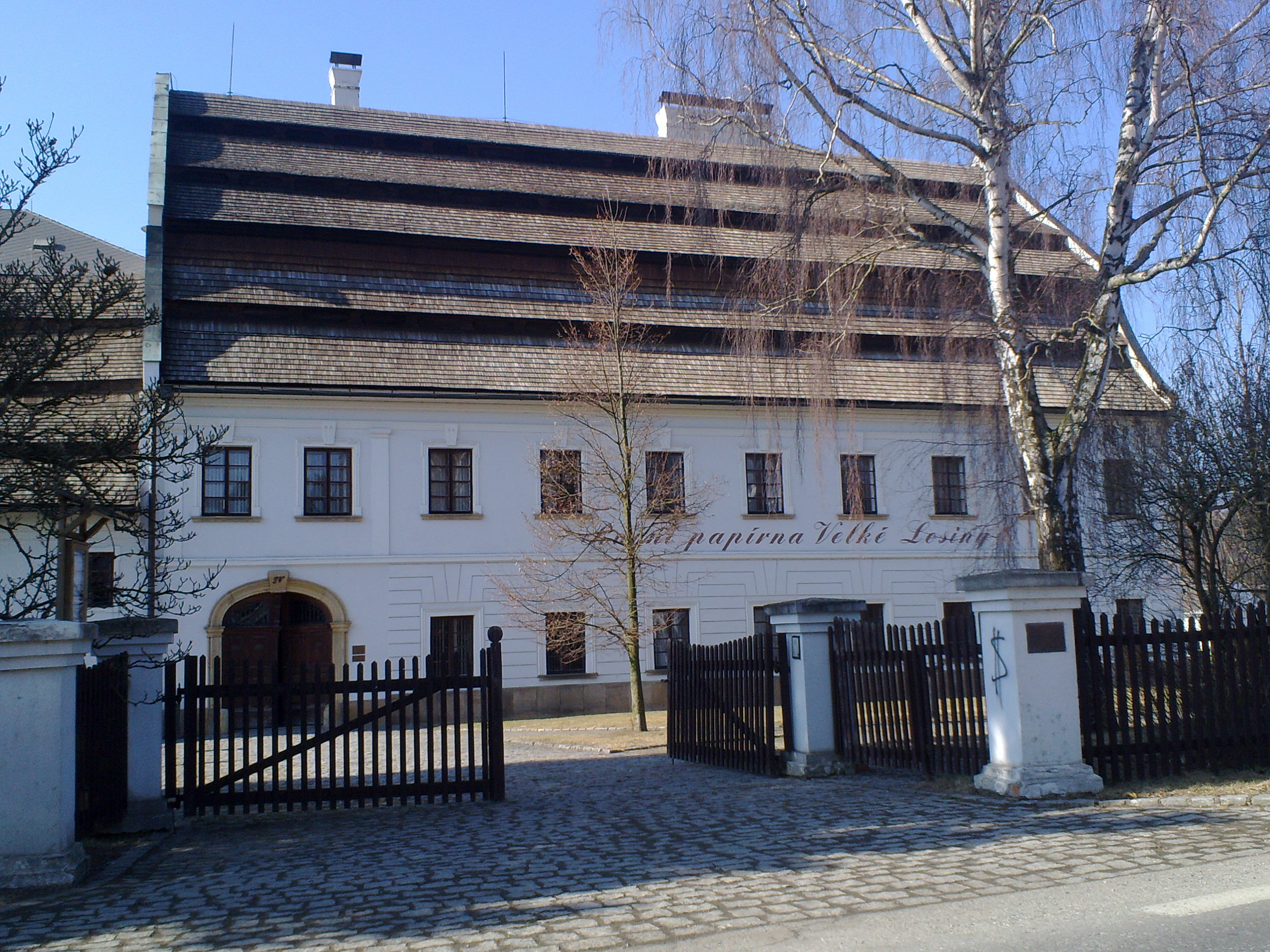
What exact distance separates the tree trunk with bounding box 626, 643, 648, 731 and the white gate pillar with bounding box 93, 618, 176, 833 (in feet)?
33.6

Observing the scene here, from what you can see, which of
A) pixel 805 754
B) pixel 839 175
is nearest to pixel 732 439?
pixel 839 175

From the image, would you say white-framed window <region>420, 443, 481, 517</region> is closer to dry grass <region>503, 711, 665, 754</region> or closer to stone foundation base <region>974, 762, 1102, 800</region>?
dry grass <region>503, 711, 665, 754</region>

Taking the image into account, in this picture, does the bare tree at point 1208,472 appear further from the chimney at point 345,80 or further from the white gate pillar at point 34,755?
the chimney at point 345,80

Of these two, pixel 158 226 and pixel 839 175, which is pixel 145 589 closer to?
pixel 839 175

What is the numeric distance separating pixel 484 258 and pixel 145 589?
18.5m

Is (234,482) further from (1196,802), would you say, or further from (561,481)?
(1196,802)

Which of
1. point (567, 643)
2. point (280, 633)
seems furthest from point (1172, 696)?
point (280, 633)

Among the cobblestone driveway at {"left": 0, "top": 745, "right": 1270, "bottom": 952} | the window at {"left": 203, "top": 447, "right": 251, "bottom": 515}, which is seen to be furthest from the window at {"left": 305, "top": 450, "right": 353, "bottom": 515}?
the cobblestone driveway at {"left": 0, "top": 745, "right": 1270, "bottom": 952}

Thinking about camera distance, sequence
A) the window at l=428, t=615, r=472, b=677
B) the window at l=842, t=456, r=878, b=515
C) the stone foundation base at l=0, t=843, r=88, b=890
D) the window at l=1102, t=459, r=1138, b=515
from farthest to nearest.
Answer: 1. the window at l=842, t=456, r=878, b=515
2. the window at l=428, t=615, r=472, b=677
3. the window at l=1102, t=459, r=1138, b=515
4. the stone foundation base at l=0, t=843, r=88, b=890

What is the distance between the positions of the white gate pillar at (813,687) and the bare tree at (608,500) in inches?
306

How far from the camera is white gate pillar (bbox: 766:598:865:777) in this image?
11328mm

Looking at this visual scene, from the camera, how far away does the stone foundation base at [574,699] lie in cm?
2342

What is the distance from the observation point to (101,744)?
905cm

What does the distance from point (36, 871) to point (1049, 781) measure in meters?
7.56
